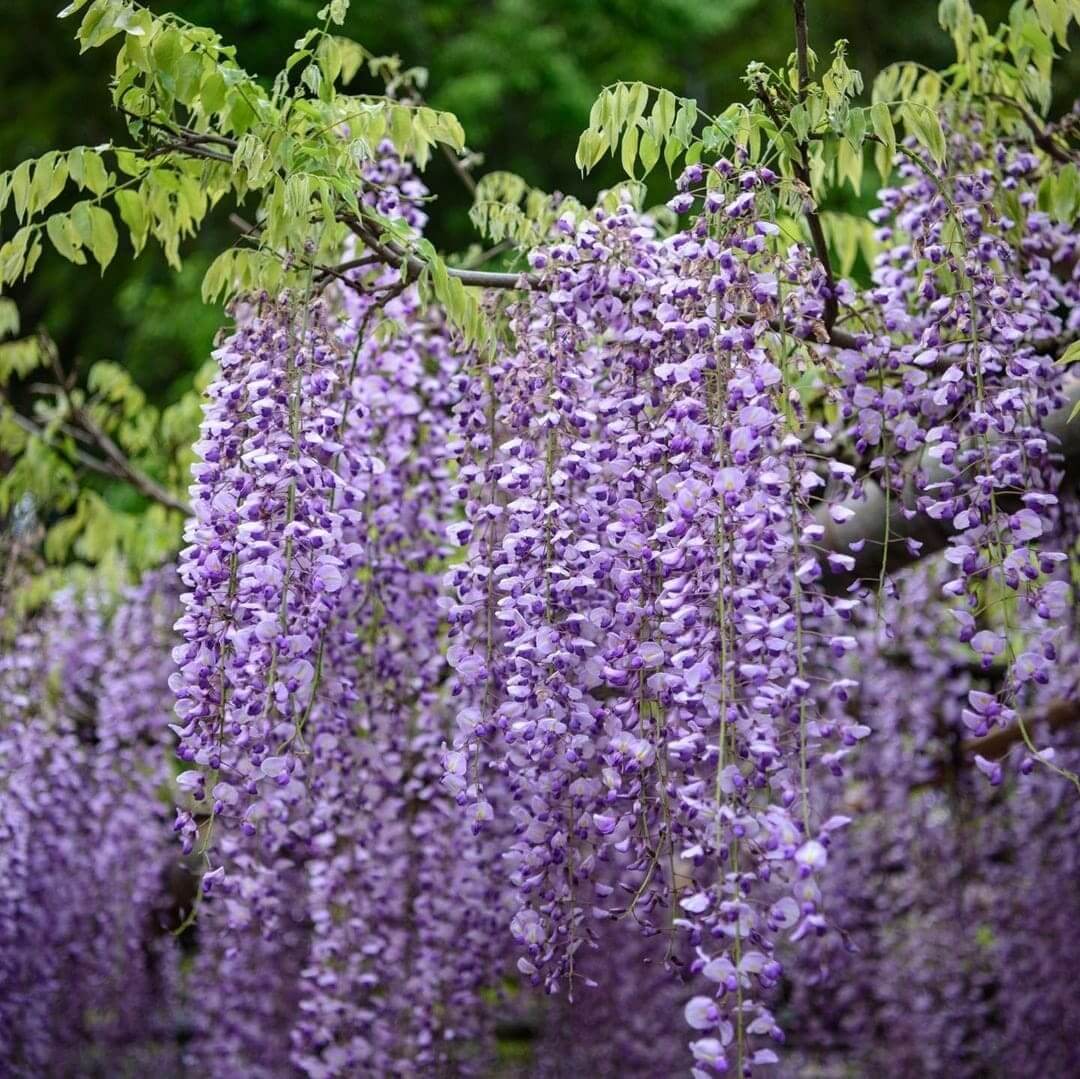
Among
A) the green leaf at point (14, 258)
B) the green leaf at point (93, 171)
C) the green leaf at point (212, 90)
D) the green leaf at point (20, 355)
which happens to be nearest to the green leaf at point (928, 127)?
the green leaf at point (212, 90)

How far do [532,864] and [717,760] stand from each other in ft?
1.83

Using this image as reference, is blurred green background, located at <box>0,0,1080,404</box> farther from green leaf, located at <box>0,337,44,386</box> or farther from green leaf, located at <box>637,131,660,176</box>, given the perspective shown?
green leaf, located at <box>637,131,660,176</box>

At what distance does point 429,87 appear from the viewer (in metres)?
8.40

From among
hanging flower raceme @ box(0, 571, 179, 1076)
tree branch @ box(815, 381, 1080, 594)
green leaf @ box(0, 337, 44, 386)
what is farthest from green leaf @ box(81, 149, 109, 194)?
hanging flower raceme @ box(0, 571, 179, 1076)

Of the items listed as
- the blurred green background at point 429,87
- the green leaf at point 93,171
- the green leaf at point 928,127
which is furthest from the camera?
the blurred green background at point 429,87

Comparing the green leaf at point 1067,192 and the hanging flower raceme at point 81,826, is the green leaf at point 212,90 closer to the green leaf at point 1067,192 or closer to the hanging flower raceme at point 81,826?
the green leaf at point 1067,192

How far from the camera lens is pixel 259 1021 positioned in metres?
4.85

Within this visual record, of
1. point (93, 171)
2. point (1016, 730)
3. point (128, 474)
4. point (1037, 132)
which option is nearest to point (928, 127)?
point (1037, 132)

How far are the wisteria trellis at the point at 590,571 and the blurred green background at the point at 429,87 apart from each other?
4.37 m

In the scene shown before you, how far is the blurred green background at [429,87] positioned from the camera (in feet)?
26.3

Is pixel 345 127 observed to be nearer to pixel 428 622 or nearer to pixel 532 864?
pixel 428 622

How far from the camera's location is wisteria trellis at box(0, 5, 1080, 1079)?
6.86ft

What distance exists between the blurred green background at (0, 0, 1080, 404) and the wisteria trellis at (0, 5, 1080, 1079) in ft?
14.3

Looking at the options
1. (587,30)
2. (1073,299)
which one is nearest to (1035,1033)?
(1073,299)
